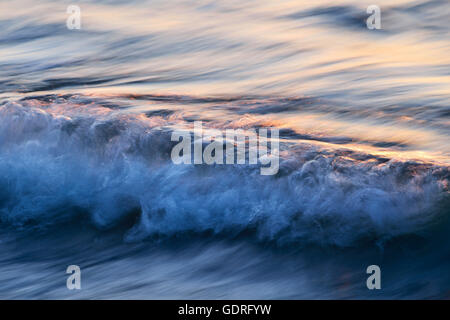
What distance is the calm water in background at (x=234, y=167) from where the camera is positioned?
451 centimetres

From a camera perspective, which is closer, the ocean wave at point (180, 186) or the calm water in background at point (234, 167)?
the calm water in background at point (234, 167)

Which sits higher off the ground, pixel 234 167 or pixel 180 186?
pixel 234 167

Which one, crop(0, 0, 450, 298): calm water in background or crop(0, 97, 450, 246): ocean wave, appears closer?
crop(0, 0, 450, 298): calm water in background

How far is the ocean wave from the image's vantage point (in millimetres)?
4664

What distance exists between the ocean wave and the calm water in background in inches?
0.4

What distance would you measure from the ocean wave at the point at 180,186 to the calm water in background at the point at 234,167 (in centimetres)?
1

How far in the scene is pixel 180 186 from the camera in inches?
206

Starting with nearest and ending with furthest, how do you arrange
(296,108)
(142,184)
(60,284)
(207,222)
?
(60,284) → (207,222) → (142,184) → (296,108)

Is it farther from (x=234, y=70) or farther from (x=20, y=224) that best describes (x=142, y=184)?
(x=234, y=70)

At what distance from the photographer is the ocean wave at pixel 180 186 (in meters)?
4.66

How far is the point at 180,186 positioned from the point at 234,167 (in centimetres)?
39

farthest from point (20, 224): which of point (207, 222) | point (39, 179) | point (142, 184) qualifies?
point (207, 222)

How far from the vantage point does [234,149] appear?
5.50m

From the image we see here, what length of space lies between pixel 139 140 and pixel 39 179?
83 centimetres
